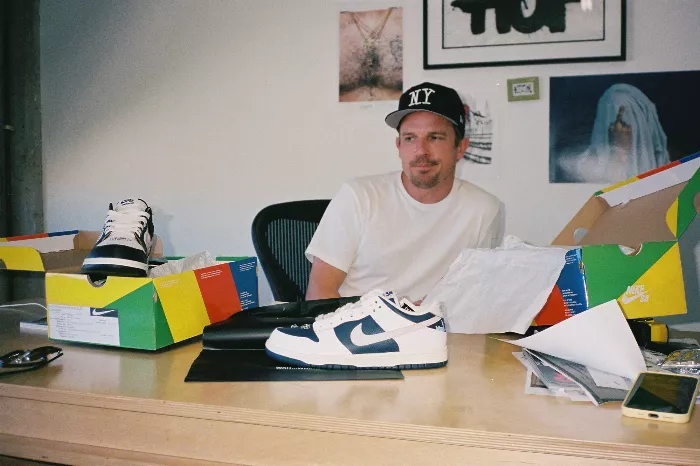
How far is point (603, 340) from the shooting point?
96 cm

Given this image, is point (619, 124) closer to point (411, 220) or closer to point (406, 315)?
point (411, 220)

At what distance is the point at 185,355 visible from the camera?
112cm

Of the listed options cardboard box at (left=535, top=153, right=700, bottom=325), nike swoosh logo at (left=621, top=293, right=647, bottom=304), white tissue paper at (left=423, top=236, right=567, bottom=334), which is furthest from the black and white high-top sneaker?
nike swoosh logo at (left=621, top=293, right=647, bottom=304)

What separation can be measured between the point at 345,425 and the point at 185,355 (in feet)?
1.41

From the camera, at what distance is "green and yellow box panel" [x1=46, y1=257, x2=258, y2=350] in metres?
1.12

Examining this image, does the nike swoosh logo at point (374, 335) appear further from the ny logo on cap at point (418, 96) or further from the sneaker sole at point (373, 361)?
the ny logo on cap at point (418, 96)

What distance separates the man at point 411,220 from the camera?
195 cm

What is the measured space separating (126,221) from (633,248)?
103cm

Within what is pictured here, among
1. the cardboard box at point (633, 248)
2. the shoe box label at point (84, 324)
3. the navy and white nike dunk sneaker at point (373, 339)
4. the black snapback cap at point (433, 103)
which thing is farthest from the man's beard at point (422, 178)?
the shoe box label at point (84, 324)

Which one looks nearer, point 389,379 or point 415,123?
point 389,379

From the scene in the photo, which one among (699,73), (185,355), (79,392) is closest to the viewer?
(79,392)

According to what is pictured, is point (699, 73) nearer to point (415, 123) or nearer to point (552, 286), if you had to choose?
point (415, 123)

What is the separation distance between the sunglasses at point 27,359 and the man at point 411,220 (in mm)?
931

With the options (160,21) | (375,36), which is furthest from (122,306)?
(160,21)
